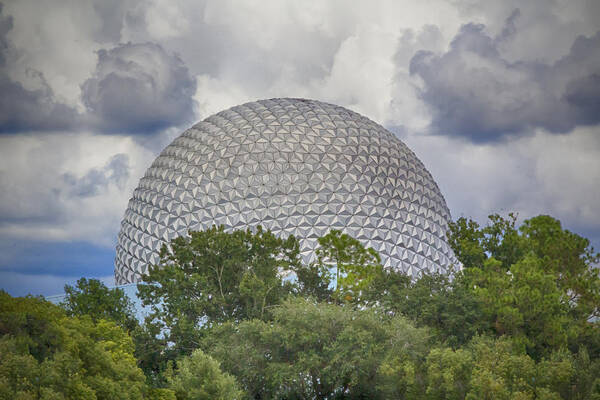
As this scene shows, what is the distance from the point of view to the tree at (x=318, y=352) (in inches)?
882

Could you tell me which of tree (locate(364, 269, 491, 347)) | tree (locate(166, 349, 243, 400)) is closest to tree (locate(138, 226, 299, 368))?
tree (locate(364, 269, 491, 347))

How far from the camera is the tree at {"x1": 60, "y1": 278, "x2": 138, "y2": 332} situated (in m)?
29.0

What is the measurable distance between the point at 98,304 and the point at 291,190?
17943mm

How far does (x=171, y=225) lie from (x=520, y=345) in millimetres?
27087

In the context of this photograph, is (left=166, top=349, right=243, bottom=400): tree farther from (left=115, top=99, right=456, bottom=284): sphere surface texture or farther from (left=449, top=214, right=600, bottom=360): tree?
(left=115, top=99, right=456, bottom=284): sphere surface texture

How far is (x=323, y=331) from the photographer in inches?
910

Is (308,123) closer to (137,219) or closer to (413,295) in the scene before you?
(137,219)

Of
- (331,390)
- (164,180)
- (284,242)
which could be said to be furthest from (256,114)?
(331,390)

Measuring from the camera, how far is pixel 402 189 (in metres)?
46.9

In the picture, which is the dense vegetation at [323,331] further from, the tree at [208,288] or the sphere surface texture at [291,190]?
the sphere surface texture at [291,190]

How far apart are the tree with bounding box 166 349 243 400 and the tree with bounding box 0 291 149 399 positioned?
59.3 inches

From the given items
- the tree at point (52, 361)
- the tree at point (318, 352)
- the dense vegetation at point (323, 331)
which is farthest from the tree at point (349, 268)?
the tree at point (52, 361)

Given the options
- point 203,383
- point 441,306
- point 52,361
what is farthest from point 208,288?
point 52,361

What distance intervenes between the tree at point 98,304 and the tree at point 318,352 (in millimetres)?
6985
